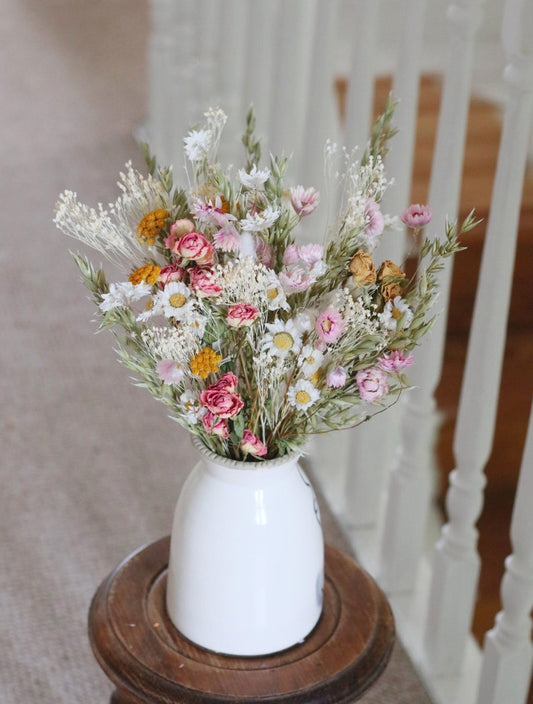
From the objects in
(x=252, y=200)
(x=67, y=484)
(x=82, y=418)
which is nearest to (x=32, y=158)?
(x=82, y=418)

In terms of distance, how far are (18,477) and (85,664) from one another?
49 cm

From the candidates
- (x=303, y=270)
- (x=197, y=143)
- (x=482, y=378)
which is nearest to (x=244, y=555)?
(x=303, y=270)

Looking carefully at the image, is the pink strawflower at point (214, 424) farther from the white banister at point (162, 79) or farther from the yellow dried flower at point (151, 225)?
the white banister at point (162, 79)

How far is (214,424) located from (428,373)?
2.27ft

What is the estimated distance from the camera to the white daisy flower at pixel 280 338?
998 mm

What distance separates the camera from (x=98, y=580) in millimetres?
1768

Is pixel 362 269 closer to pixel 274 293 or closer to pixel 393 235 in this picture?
pixel 274 293

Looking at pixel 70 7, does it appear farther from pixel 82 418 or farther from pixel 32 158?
pixel 82 418

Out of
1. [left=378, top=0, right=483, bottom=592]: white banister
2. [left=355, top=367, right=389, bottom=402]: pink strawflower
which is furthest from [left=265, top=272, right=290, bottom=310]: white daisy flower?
[left=378, top=0, right=483, bottom=592]: white banister

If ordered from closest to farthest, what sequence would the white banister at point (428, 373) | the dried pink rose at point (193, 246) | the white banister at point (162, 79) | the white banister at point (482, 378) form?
the dried pink rose at point (193, 246)
the white banister at point (482, 378)
the white banister at point (428, 373)
the white banister at point (162, 79)

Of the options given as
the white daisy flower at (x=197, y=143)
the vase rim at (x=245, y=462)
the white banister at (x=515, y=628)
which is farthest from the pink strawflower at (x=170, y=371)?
the white banister at (x=515, y=628)

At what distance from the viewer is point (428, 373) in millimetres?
1629

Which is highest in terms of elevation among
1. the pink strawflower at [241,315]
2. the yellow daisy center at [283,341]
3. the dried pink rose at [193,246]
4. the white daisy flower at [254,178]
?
the white daisy flower at [254,178]

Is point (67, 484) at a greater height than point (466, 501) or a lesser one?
lesser
